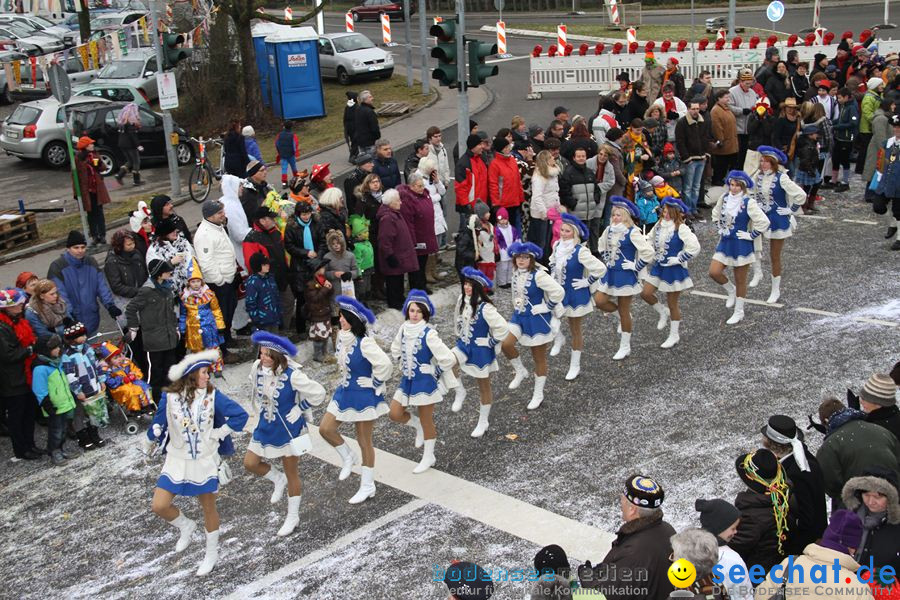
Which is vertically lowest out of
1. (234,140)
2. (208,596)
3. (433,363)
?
(208,596)

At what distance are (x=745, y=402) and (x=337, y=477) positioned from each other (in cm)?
437

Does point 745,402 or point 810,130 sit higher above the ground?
point 810,130

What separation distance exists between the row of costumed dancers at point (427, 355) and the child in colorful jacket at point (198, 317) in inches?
77.5

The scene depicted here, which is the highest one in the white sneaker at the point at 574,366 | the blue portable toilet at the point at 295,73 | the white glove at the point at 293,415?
the blue portable toilet at the point at 295,73

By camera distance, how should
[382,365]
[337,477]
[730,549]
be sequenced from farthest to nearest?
[337,477] < [382,365] < [730,549]

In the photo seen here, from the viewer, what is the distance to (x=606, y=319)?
1360 centimetres

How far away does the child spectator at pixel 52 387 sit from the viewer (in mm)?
10398

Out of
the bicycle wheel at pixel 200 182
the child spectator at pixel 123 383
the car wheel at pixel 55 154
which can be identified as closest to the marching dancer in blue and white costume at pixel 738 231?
the child spectator at pixel 123 383

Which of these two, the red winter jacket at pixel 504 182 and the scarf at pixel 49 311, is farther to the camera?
the red winter jacket at pixel 504 182

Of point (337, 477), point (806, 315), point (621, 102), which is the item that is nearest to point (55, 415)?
point (337, 477)

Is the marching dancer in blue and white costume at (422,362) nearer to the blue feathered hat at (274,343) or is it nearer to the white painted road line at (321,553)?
the white painted road line at (321,553)

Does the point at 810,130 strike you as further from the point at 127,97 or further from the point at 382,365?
the point at 127,97

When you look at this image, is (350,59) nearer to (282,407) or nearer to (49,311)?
(49,311)

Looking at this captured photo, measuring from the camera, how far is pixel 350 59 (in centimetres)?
3184
